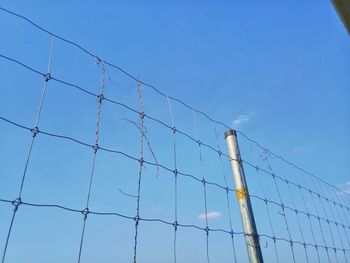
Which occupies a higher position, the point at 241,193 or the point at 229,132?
the point at 229,132

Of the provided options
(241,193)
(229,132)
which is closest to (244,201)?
(241,193)

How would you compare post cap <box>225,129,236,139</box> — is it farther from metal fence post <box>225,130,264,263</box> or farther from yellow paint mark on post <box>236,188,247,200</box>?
yellow paint mark on post <box>236,188,247,200</box>

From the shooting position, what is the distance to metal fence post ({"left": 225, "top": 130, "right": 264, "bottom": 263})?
2.77 metres

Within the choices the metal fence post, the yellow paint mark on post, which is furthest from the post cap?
the yellow paint mark on post

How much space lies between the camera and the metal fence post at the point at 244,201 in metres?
2.77

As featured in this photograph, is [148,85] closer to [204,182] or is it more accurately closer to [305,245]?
[204,182]

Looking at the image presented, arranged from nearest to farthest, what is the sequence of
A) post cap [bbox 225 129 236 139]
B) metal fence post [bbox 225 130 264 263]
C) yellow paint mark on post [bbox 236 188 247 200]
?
metal fence post [bbox 225 130 264 263]
yellow paint mark on post [bbox 236 188 247 200]
post cap [bbox 225 129 236 139]

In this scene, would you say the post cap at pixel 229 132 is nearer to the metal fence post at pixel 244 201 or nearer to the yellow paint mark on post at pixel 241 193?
the metal fence post at pixel 244 201

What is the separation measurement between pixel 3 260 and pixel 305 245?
290 centimetres

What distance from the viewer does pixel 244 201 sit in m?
2.94

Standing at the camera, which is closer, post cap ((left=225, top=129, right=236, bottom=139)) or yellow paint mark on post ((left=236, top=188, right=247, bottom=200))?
yellow paint mark on post ((left=236, top=188, right=247, bottom=200))

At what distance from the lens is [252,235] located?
281 cm

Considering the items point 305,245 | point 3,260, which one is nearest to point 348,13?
point 3,260

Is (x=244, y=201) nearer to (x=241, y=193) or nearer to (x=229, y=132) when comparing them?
(x=241, y=193)
